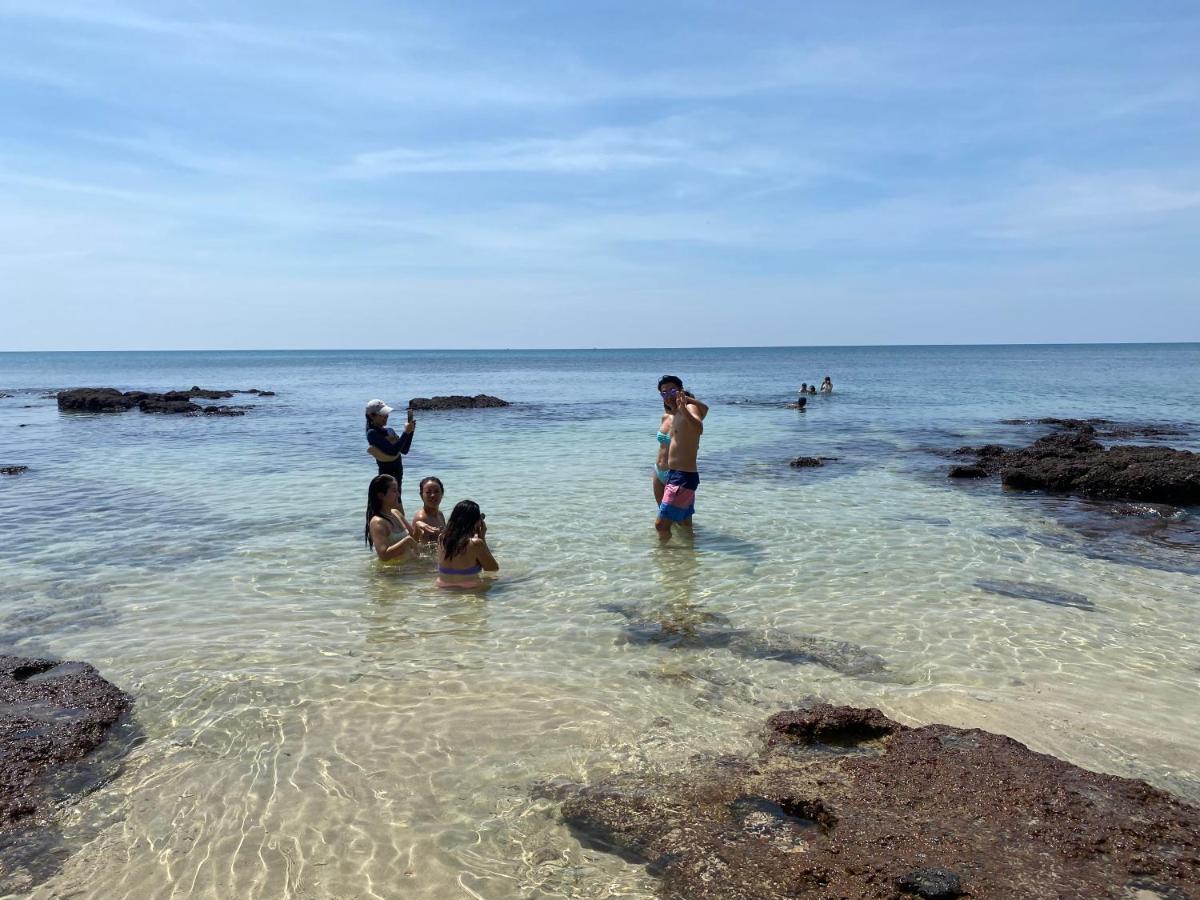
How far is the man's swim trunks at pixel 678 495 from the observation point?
10.2m

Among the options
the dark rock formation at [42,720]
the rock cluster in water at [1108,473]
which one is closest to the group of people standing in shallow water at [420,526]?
the dark rock formation at [42,720]

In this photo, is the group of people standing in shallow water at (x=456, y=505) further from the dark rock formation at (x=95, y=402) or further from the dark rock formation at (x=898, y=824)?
the dark rock formation at (x=95, y=402)

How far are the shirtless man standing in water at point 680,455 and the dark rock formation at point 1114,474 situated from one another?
7791mm

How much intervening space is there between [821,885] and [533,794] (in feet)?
5.33

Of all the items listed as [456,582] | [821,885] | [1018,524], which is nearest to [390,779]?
[821,885]

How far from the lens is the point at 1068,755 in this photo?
4887mm

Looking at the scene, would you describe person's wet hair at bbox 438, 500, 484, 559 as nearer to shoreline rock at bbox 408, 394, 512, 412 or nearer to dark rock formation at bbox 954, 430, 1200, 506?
dark rock formation at bbox 954, 430, 1200, 506

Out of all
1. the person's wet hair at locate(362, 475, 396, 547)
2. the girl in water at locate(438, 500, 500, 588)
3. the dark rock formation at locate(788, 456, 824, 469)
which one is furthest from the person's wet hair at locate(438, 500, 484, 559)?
the dark rock formation at locate(788, 456, 824, 469)

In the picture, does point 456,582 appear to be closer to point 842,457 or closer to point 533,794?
point 533,794

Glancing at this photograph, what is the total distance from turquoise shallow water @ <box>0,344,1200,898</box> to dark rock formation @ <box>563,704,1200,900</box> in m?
0.29

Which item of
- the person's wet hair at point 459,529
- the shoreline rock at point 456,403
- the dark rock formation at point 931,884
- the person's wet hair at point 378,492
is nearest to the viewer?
the dark rock formation at point 931,884

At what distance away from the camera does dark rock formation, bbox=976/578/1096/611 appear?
26.5ft

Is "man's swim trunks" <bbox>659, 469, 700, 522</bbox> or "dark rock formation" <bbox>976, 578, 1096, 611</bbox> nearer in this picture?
"dark rock formation" <bbox>976, 578, 1096, 611</bbox>

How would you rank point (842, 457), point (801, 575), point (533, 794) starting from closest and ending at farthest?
point (533, 794) → point (801, 575) → point (842, 457)
